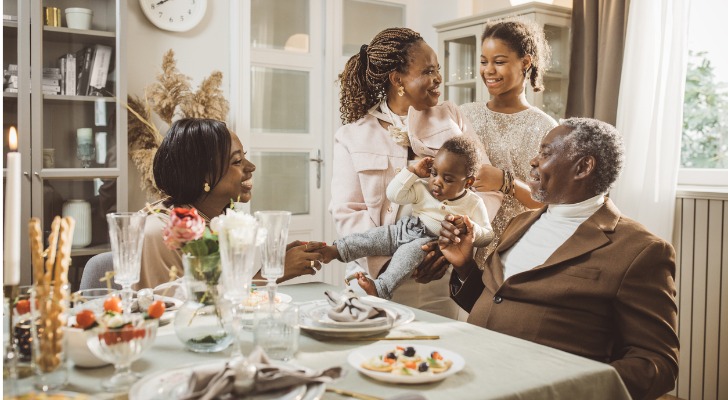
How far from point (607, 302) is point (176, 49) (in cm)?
318

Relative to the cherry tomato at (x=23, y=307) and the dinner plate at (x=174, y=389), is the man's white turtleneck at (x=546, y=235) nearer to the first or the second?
the dinner plate at (x=174, y=389)

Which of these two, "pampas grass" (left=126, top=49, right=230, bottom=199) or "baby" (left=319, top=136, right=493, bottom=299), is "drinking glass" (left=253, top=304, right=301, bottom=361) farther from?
"pampas grass" (left=126, top=49, right=230, bottom=199)

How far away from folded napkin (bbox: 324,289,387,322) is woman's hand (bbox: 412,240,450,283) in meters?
0.68

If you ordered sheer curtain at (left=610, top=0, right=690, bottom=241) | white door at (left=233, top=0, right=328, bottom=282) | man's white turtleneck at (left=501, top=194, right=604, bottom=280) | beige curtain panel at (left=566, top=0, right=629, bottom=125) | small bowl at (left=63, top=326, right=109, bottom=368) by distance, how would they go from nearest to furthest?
small bowl at (left=63, top=326, right=109, bottom=368), man's white turtleneck at (left=501, top=194, right=604, bottom=280), sheer curtain at (left=610, top=0, right=690, bottom=241), beige curtain panel at (left=566, top=0, right=629, bottom=125), white door at (left=233, top=0, right=328, bottom=282)

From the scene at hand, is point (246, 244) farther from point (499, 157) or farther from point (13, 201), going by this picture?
point (499, 157)

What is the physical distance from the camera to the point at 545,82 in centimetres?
389

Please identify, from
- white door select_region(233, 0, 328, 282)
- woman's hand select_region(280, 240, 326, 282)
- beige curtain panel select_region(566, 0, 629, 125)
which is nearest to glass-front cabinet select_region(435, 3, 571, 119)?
beige curtain panel select_region(566, 0, 629, 125)

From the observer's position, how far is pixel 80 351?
1.24 m

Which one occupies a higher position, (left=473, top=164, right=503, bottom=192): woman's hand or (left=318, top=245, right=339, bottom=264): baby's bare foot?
(left=473, top=164, right=503, bottom=192): woman's hand

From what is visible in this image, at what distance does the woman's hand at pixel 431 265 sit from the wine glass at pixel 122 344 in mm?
1179

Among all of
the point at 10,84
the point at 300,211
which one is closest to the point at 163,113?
the point at 10,84

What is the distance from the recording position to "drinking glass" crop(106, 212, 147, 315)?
137cm

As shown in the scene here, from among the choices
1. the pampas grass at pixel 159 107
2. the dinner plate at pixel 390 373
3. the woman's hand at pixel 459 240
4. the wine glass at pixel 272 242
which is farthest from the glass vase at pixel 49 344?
the pampas grass at pixel 159 107

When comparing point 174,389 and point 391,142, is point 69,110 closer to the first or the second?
point 391,142
